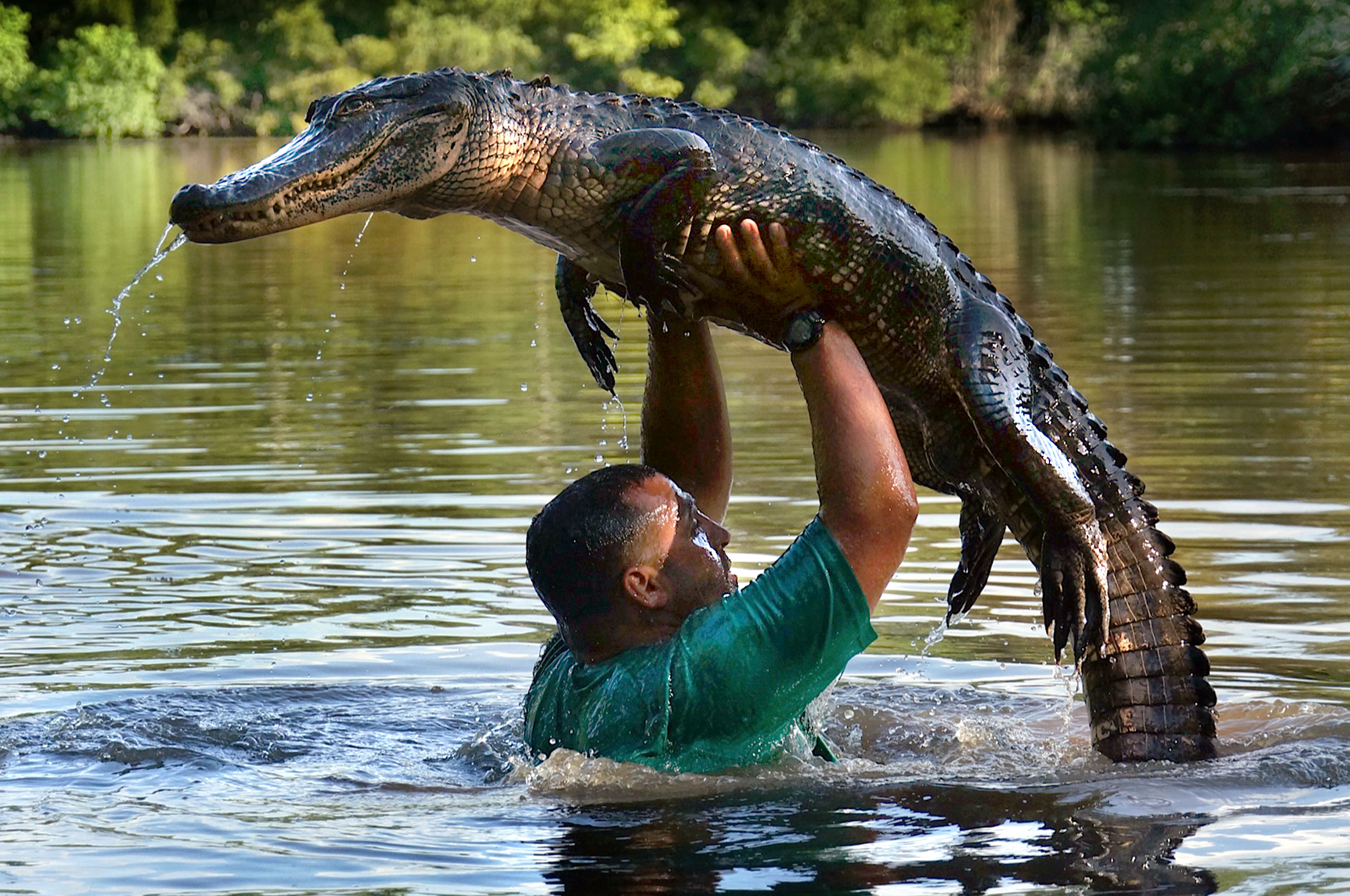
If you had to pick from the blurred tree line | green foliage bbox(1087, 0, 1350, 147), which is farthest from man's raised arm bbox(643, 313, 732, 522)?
the blurred tree line

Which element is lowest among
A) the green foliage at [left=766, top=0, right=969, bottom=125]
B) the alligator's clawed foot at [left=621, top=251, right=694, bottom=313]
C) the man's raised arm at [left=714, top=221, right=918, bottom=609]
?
the man's raised arm at [left=714, top=221, right=918, bottom=609]

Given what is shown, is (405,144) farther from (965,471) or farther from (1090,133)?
(1090,133)

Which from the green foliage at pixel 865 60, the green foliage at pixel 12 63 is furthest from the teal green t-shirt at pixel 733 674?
the green foliage at pixel 865 60

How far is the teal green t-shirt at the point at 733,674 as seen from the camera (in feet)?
12.2

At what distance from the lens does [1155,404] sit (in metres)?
10.1

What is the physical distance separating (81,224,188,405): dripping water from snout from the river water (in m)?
0.09

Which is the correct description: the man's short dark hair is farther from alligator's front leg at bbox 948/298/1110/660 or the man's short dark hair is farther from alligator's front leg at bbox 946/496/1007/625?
alligator's front leg at bbox 946/496/1007/625

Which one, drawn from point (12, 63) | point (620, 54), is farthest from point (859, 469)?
point (620, 54)

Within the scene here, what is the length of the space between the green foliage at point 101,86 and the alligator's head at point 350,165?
4982 cm

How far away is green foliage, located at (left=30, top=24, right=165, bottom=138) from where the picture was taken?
51750 millimetres

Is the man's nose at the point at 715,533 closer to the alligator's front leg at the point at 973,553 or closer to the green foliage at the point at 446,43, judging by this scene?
the alligator's front leg at the point at 973,553

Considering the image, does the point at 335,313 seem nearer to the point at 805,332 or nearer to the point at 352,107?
the point at 352,107

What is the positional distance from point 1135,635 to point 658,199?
5.38 feet

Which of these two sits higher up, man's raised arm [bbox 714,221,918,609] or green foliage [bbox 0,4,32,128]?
green foliage [bbox 0,4,32,128]
